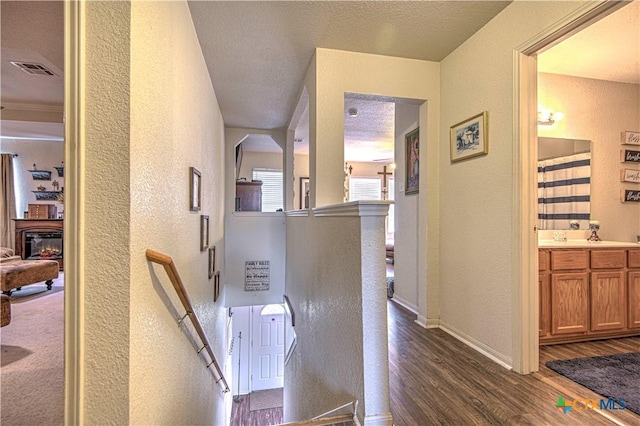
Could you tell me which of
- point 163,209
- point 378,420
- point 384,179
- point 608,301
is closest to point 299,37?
point 163,209

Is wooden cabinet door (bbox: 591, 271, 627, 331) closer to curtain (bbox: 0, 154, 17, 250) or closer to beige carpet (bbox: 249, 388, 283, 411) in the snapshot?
beige carpet (bbox: 249, 388, 283, 411)

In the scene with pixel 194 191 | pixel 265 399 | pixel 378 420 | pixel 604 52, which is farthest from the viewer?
pixel 265 399

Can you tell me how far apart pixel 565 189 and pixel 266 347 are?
564 centimetres

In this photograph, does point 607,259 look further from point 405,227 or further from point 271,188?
point 271,188

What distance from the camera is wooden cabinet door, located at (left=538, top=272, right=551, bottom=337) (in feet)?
7.50

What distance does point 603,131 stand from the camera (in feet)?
9.84

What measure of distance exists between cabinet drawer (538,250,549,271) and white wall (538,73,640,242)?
1275 millimetres

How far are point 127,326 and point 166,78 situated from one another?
120 cm

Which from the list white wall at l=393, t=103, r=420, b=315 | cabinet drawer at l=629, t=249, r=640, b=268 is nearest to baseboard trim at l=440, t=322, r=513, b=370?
white wall at l=393, t=103, r=420, b=315

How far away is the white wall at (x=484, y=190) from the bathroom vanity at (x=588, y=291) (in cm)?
55

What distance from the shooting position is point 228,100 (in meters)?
3.87

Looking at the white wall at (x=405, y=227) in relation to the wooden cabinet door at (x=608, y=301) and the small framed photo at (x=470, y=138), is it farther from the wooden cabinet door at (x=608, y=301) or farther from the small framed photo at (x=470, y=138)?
the wooden cabinet door at (x=608, y=301)

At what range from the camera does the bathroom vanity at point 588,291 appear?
2.31m

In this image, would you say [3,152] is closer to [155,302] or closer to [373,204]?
[155,302]
